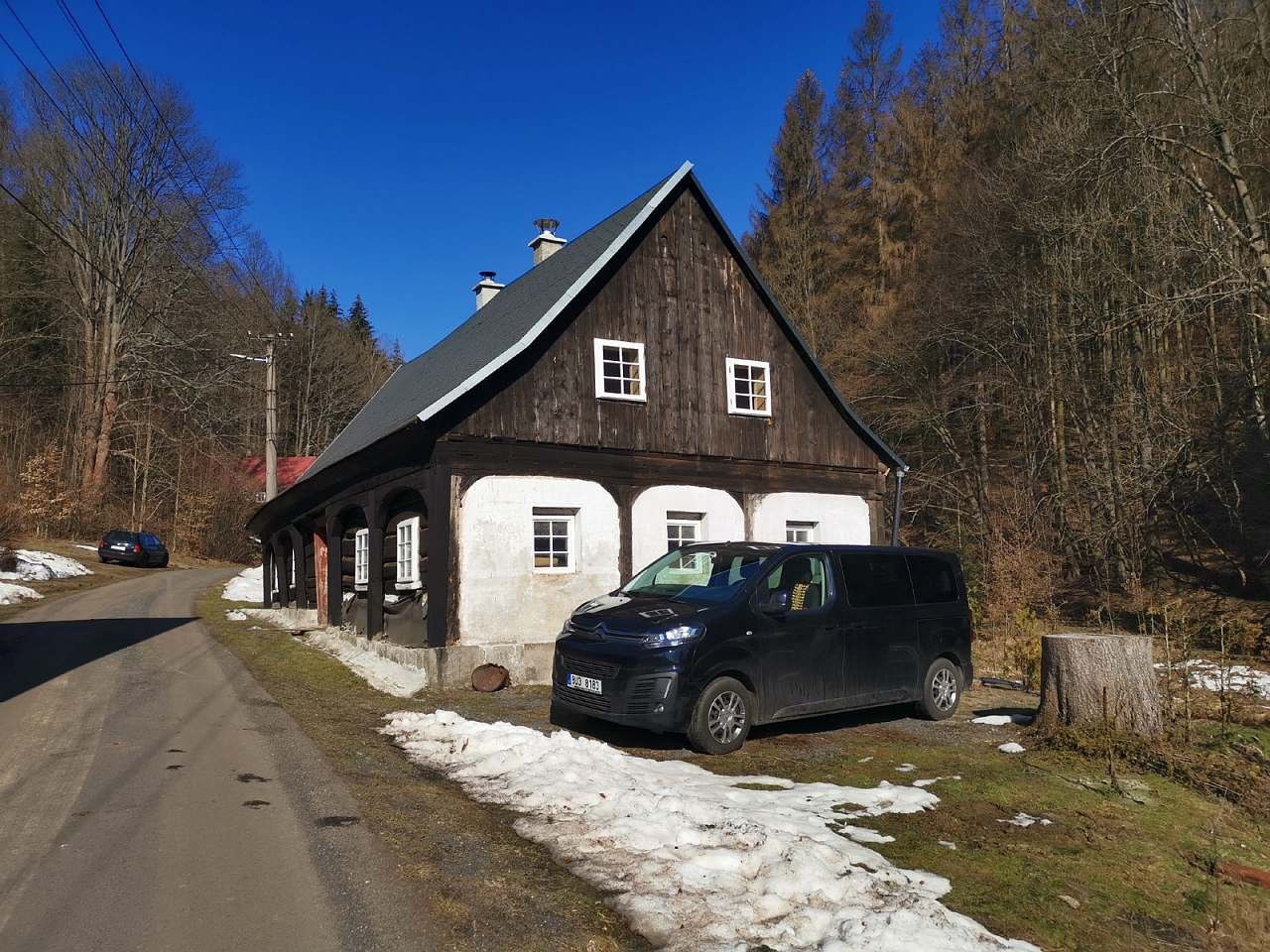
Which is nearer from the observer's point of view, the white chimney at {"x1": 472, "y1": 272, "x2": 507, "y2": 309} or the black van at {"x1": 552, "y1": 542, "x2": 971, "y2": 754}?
the black van at {"x1": 552, "y1": 542, "x2": 971, "y2": 754}

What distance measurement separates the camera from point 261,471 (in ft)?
155

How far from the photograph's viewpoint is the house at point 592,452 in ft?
Result: 42.8

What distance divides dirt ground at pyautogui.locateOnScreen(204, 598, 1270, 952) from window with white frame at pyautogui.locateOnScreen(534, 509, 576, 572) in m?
4.25

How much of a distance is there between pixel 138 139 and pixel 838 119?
102ft

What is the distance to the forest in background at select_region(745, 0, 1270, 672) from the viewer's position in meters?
17.3

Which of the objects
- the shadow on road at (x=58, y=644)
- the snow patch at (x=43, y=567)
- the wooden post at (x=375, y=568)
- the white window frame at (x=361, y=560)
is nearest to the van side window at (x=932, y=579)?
the wooden post at (x=375, y=568)

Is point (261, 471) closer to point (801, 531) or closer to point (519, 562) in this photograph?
point (801, 531)

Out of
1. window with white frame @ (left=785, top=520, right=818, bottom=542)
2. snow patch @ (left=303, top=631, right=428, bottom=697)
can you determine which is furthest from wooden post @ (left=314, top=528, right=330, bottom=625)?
window with white frame @ (left=785, top=520, right=818, bottom=542)

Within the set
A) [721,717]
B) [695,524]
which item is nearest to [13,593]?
[695,524]

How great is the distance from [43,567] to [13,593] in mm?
5927

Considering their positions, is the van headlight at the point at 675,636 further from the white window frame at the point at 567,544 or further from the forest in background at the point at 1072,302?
the forest in background at the point at 1072,302

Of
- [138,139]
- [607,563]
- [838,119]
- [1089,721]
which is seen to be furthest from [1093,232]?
Answer: [138,139]

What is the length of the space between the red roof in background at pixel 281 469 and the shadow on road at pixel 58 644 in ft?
85.3

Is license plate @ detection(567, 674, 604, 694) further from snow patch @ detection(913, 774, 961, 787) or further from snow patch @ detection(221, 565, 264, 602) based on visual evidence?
snow patch @ detection(221, 565, 264, 602)
